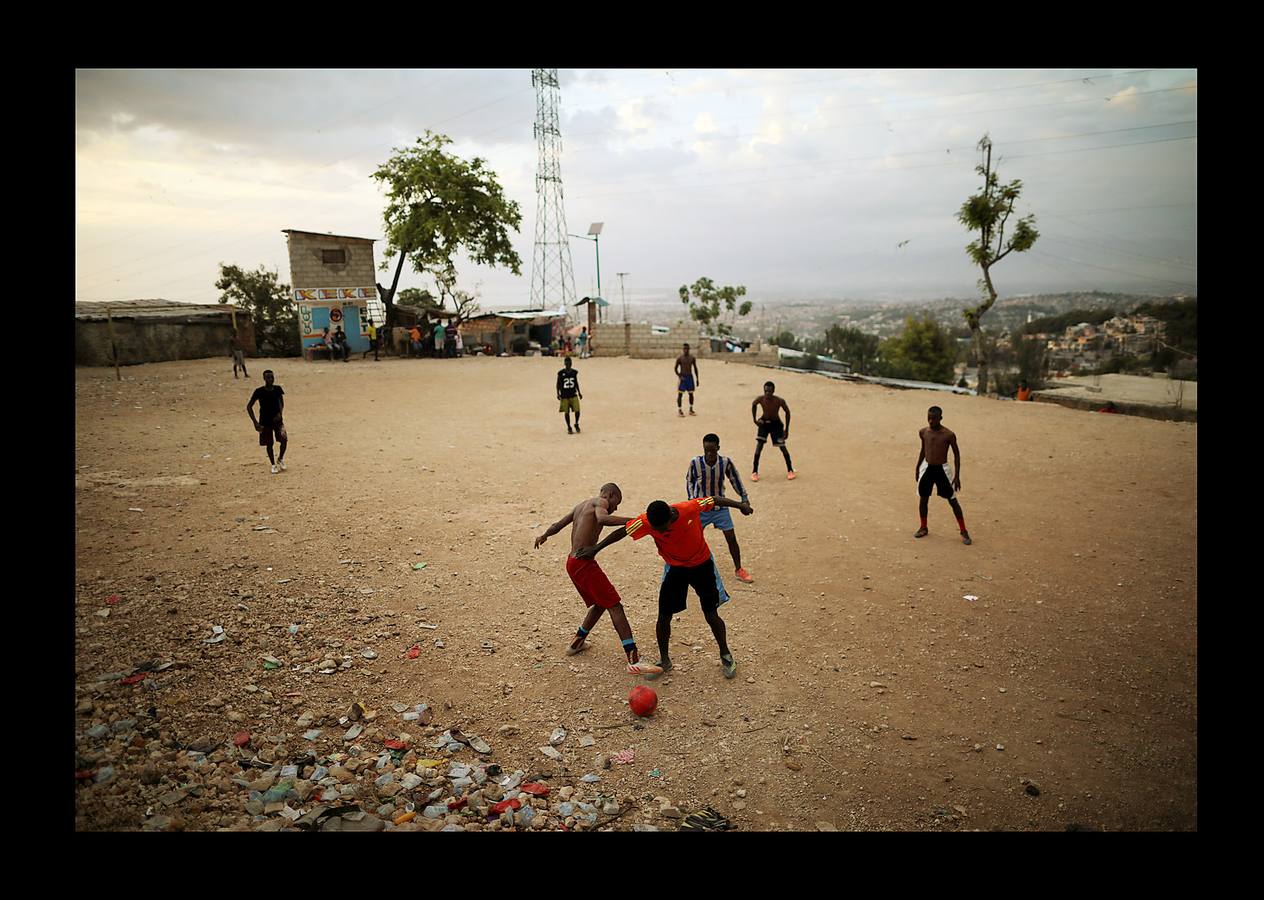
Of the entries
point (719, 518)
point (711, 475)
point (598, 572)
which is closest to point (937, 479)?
point (719, 518)

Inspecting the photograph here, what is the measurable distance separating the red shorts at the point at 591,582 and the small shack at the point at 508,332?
2531cm

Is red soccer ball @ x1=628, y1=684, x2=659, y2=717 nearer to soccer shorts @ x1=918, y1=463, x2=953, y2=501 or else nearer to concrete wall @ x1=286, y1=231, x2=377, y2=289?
soccer shorts @ x1=918, y1=463, x2=953, y2=501

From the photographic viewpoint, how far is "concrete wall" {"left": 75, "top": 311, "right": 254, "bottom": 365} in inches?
845

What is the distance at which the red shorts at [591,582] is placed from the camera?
514 centimetres

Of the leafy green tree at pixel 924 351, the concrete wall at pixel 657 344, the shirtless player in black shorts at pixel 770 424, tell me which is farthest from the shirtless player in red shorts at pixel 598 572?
the leafy green tree at pixel 924 351

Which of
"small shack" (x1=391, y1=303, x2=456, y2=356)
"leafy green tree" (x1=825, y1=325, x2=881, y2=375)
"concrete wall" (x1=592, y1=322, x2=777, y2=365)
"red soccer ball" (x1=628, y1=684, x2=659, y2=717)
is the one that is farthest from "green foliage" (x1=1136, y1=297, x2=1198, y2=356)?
"leafy green tree" (x1=825, y1=325, x2=881, y2=375)

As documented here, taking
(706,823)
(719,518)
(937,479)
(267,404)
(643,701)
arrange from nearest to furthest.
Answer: (706,823)
(643,701)
(719,518)
(937,479)
(267,404)

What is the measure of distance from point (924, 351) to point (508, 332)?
34.6 metres

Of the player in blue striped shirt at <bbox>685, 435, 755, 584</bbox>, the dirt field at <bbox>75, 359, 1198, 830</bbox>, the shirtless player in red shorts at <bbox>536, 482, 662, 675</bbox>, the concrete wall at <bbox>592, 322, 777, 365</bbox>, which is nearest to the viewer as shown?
the dirt field at <bbox>75, 359, 1198, 830</bbox>

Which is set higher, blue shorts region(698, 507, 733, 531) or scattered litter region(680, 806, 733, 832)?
blue shorts region(698, 507, 733, 531)

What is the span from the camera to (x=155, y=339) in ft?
75.6

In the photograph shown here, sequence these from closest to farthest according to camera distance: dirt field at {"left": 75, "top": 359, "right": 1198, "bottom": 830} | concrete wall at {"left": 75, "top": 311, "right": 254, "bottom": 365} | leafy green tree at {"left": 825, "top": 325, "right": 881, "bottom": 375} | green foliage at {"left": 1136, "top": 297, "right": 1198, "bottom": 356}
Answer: dirt field at {"left": 75, "top": 359, "right": 1198, "bottom": 830}
green foliage at {"left": 1136, "top": 297, "right": 1198, "bottom": 356}
concrete wall at {"left": 75, "top": 311, "right": 254, "bottom": 365}
leafy green tree at {"left": 825, "top": 325, "right": 881, "bottom": 375}

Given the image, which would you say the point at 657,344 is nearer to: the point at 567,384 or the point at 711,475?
the point at 567,384

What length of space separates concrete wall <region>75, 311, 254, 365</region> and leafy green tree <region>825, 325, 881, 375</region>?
4409 centimetres
